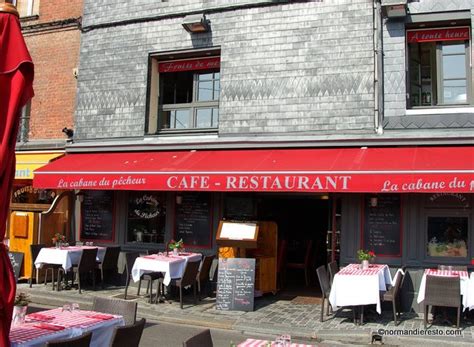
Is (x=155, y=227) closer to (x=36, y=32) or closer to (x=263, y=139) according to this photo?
(x=263, y=139)

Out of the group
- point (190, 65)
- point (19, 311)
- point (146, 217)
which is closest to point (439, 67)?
point (190, 65)

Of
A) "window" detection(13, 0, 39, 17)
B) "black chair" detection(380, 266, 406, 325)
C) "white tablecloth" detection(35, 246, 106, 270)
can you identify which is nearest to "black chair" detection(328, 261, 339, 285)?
"black chair" detection(380, 266, 406, 325)

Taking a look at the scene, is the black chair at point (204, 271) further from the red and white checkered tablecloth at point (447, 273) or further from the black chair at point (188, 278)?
the red and white checkered tablecloth at point (447, 273)

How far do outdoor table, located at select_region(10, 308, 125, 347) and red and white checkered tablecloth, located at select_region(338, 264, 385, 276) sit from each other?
15.4 feet

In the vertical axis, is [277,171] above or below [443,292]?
above

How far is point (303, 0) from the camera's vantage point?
35.4 ft

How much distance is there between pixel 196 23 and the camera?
37.0 ft

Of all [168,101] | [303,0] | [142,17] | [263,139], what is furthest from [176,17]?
[263,139]

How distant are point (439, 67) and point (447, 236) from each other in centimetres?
339

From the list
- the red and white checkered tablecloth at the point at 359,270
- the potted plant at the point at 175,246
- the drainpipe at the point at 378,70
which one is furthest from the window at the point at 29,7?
the red and white checkered tablecloth at the point at 359,270

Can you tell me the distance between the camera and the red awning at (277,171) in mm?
8523

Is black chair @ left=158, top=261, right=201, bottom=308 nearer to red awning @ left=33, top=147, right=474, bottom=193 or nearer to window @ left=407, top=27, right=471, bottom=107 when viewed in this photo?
red awning @ left=33, top=147, right=474, bottom=193

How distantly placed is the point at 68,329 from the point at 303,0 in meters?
8.71

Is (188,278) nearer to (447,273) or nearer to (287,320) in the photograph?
(287,320)
